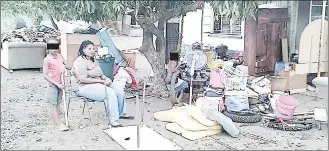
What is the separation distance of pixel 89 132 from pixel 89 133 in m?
0.04

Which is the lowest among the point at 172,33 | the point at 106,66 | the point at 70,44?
the point at 106,66

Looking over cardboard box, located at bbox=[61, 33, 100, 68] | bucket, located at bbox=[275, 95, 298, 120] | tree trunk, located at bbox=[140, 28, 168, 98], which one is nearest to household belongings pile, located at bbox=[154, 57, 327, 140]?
bucket, located at bbox=[275, 95, 298, 120]

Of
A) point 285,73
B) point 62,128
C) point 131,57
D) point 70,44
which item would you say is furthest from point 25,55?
point 285,73

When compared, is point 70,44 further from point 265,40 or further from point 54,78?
point 54,78

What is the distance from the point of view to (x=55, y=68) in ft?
17.1

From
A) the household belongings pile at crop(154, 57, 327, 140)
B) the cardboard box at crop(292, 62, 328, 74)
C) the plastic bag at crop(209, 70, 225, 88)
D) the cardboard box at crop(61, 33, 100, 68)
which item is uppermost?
the cardboard box at crop(61, 33, 100, 68)

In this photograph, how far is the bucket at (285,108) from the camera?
5.75m

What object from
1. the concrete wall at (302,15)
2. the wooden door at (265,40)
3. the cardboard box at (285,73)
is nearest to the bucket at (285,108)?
the cardboard box at (285,73)

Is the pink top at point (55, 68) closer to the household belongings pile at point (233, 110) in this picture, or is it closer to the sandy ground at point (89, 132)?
the sandy ground at point (89, 132)

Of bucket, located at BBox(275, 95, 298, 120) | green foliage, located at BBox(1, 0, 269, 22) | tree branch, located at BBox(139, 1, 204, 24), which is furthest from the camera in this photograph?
tree branch, located at BBox(139, 1, 204, 24)

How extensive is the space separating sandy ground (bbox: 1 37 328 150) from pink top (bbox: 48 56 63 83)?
67 cm

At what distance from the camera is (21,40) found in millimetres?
9758

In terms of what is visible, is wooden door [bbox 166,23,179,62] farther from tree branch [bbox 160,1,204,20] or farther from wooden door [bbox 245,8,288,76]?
tree branch [bbox 160,1,204,20]

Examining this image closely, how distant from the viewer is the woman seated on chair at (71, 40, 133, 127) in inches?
214
